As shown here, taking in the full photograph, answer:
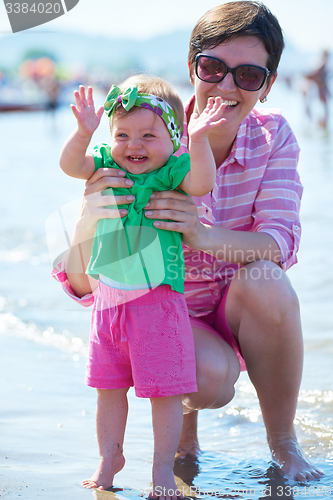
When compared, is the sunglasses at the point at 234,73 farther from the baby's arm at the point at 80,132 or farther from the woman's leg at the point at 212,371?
the woman's leg at the point at 212,371

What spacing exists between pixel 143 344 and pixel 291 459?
78cm

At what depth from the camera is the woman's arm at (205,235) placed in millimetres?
1947

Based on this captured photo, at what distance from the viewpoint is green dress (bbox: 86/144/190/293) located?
188 cm

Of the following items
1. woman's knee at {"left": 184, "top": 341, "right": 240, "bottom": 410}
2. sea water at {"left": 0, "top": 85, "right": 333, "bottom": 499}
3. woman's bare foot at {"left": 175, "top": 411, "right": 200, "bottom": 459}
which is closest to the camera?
woman's knee at {"left": 184, "top": 341, "right": 240, "bottom": 410}

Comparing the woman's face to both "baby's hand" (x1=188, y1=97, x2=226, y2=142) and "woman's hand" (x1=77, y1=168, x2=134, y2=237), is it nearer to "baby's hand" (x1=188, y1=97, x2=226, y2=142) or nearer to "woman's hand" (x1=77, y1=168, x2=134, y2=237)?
"baby's hand" (x1=188, y1=97, x2=226, y2=142)

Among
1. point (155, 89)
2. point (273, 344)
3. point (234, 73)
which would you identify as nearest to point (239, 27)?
point (234, 73)

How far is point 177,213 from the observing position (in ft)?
6.44

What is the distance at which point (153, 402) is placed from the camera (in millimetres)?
1864

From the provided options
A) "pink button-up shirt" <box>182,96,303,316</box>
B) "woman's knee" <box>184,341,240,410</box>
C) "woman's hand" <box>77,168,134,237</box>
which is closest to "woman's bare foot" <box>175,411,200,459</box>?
"woman's knee" <box>184,341,240,410</box>

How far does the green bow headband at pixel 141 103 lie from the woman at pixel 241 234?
22 cm

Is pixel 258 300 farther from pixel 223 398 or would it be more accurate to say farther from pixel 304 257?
pixel 304 257

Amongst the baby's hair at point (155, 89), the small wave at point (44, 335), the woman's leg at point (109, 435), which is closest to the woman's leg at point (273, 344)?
the woman's leg at point (109, 435)

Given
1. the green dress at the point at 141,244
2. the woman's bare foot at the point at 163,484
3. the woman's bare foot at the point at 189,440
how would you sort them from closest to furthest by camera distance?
the woman's bare foot at the point at 163,484 → the green dress at the point at 141,244 → the woman's bare foot at the point at 189,440

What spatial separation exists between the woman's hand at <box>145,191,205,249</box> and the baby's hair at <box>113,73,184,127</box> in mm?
287
